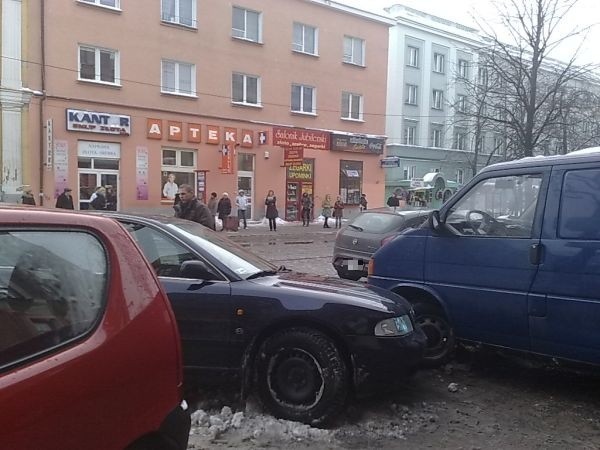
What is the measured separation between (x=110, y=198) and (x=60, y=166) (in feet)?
6.57

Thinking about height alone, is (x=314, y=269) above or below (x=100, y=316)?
below

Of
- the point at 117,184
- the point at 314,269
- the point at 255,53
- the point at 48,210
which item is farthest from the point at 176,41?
the point at 48,210

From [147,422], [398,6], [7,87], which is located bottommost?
[147,422]

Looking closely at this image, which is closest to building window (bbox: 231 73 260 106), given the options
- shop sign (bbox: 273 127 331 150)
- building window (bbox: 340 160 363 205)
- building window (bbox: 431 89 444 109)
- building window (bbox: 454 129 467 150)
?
shop sign (bbox: 273 127 331 150)

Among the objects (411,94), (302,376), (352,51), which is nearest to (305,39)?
(352,51)

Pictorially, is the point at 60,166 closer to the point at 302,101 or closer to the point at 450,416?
the point at 302,101

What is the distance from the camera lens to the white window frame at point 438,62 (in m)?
42.0

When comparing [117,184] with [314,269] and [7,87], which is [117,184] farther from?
[314,269]

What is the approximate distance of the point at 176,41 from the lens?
24.1 m

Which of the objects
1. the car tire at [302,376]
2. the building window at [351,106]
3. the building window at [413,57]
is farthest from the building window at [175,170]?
the building window at [413,57]

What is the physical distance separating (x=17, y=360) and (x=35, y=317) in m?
0.19

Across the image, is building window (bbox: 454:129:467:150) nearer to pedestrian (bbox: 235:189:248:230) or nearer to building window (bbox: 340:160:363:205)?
building window (bbox: 340:160:363:205)

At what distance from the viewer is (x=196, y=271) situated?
4.42 meters

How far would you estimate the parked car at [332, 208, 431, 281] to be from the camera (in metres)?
10.9
